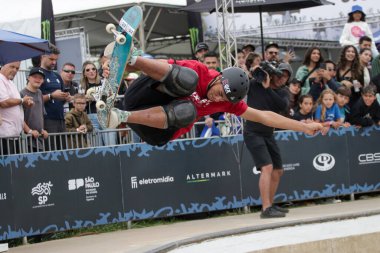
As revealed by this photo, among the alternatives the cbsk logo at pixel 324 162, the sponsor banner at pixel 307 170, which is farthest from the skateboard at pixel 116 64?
the cbsk logo at pixel 324 162

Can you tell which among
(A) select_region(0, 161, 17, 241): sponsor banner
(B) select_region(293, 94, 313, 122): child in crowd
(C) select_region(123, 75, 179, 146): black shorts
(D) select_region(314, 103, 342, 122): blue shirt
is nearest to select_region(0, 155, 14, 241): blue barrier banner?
(A) select_region(0, 161, 17, 241): sponsor banner

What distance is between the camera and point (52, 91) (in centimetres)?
1080

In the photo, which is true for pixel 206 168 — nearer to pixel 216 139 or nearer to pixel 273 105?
pixel 216 139

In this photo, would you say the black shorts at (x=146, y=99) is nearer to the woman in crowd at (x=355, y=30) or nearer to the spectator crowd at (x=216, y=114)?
the spectator crowd at (x=216, y=114)

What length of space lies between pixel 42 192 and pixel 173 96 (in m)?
3.67

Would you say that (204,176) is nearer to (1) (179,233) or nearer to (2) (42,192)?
(1) (179,233)

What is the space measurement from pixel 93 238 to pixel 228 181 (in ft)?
8.12

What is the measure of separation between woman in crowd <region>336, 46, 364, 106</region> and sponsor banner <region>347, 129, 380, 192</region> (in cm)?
69

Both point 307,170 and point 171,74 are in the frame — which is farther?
point 307,170

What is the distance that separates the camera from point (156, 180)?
1076 cm

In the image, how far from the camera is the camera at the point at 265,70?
10.2 meters

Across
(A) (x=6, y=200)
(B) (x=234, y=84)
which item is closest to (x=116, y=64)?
(B) (x=234, y=84)

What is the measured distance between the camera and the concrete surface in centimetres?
838

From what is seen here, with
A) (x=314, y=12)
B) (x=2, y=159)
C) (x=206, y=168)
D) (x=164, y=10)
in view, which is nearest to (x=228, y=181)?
(x=206, y=168)
